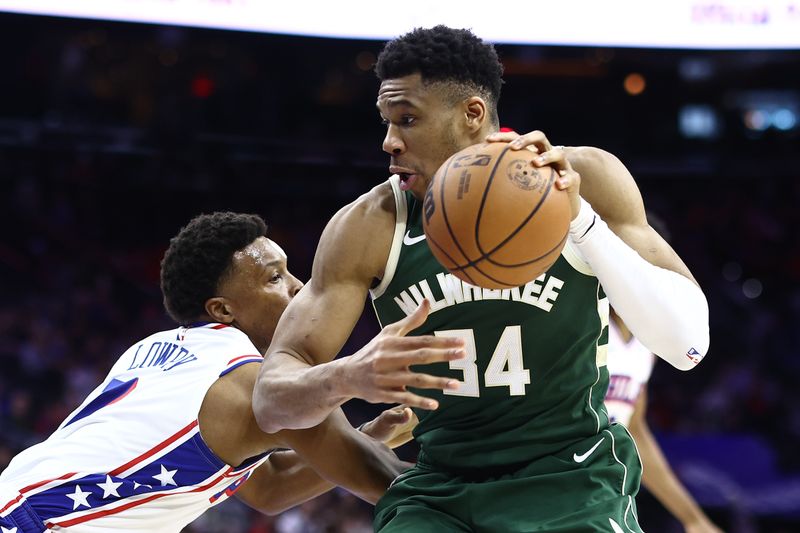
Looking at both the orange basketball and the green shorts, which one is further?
the green shorts

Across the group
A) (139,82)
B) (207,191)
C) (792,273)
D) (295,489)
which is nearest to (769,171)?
(792,273)

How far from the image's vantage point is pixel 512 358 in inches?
117

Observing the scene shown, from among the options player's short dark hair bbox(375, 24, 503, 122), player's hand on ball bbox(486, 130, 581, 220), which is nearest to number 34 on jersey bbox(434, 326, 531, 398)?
player's hand on ball bbox(486, 130, 581, 220)

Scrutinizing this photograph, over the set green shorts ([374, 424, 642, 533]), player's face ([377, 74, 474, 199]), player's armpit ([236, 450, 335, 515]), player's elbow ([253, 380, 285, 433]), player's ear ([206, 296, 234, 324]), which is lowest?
player's armpit ([236, 450, 335, 515])

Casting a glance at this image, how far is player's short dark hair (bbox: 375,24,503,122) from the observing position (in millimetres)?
3045

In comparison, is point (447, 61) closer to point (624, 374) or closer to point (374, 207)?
point (374, 207)

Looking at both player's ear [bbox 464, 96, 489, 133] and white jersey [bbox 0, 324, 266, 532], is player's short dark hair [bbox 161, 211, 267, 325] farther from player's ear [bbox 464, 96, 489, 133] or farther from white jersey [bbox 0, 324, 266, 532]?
player's ear [bbox 464, 96, 489, 133]

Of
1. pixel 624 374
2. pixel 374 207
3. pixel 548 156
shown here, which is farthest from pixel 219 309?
pixel 624 374

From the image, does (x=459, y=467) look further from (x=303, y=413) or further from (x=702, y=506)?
(x=702, y=506)

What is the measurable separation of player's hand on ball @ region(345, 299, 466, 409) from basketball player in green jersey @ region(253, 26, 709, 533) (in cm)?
39

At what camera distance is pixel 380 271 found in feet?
10.2

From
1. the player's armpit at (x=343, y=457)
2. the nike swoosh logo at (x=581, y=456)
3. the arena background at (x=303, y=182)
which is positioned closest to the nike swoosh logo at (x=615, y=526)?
the nike swoosh logo at (x=581, y=456)

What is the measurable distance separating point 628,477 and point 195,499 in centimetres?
143

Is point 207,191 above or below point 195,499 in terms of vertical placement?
above
